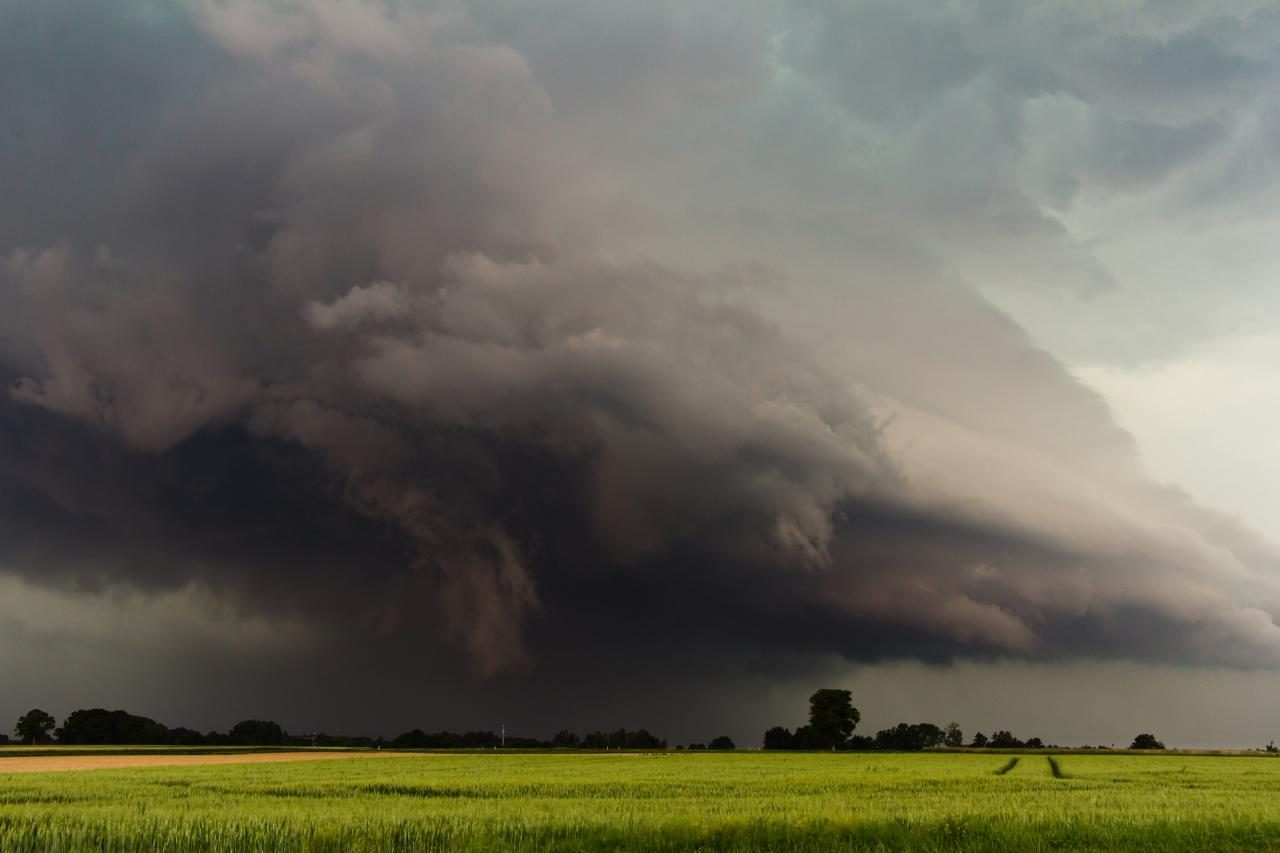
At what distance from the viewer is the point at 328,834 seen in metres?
21.5

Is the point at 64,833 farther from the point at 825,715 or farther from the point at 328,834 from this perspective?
the point at 825,715

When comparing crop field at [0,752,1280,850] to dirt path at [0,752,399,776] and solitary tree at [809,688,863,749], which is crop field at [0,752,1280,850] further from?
solitary tree at [809,688,863,749]

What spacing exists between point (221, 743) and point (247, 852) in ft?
680

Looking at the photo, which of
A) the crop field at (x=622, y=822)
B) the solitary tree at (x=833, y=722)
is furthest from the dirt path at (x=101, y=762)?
the solitary tree at (x=833, y=722)

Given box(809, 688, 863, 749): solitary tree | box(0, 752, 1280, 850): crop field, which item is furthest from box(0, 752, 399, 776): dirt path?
box(809, 688, 863, 749): solitary tree

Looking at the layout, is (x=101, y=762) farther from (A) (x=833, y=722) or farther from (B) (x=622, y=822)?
(A) (x=833, y=722)

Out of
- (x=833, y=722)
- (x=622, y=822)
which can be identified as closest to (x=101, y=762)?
(x=622, y=822)

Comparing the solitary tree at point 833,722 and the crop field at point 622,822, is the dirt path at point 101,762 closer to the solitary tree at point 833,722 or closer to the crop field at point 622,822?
the crop field at point 622,822

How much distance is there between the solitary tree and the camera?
7687 inches

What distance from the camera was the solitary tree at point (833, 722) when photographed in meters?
195

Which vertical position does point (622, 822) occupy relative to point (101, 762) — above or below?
above

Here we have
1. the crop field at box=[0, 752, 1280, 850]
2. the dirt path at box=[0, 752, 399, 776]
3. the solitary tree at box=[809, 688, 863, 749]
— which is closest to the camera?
the crop field at box=[0, 752, 1280, 850]

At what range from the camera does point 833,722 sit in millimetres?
195375

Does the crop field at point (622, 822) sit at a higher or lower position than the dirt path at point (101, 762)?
higher
